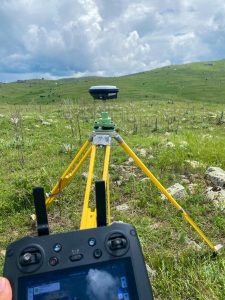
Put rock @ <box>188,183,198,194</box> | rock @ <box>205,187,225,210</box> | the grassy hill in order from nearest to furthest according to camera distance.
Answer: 1. rock @ <box>205,187,225,210</box>
2. rock @ <box>188,183,198,194</box>
3. the grassy hill

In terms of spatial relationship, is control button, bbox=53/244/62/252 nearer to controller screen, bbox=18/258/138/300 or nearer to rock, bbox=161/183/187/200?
controller screen, bbox=18/258/138/300

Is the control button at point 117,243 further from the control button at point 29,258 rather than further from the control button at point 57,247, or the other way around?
the control button at point 29,258

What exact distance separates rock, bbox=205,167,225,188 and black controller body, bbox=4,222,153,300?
17.1ft

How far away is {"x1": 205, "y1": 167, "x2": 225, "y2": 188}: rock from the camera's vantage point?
6.72 m

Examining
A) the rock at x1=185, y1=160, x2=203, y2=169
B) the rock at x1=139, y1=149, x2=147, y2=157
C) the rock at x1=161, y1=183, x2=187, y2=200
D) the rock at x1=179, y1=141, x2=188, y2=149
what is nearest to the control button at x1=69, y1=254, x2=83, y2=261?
the rock at x1=161, y1=183, x2=187, y2=200

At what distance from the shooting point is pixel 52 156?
9.93 m

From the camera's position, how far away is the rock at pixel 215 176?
Answer: 22.1 feet

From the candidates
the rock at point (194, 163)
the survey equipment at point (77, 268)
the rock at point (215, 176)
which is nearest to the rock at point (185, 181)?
the rock at point (215, 176)

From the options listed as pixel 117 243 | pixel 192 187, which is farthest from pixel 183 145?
pixel 117 243

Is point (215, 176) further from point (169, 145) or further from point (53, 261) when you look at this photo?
point (53, 261)

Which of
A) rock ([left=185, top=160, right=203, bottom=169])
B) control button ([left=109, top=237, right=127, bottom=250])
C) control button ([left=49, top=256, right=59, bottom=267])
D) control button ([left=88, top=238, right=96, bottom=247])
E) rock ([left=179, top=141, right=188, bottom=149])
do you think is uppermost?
control button ([left=88, top=238, right=96, bottom=247])

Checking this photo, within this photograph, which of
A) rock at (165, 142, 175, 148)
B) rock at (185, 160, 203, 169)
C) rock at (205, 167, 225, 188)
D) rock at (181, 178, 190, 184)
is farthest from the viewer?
rock at (165, 142, 175, 148)

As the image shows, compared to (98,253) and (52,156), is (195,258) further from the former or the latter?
(52,156)

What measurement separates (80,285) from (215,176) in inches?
218
